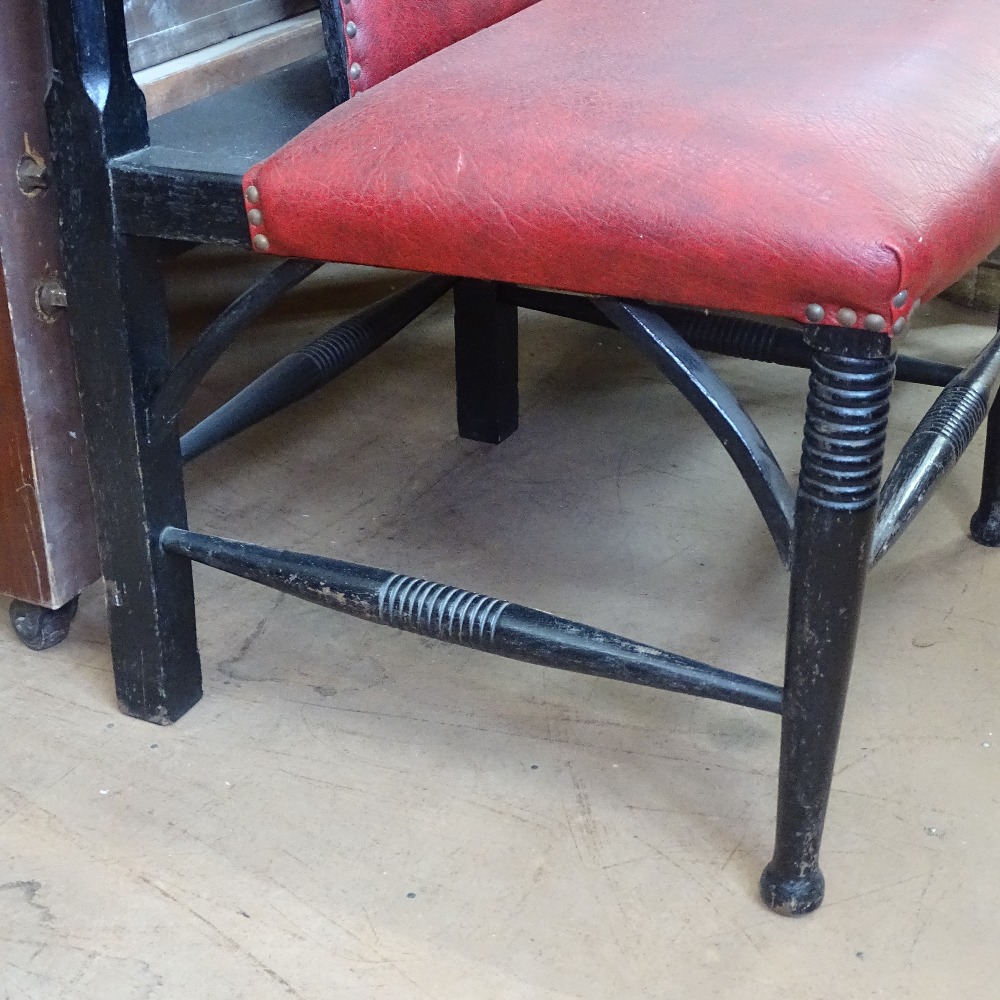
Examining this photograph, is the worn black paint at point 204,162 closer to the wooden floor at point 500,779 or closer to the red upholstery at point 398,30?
the red upholstery at point 398,30

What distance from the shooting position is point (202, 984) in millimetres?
934

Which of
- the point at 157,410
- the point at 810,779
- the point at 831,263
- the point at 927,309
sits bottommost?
the point at 927,309

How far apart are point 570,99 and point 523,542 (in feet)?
2.18

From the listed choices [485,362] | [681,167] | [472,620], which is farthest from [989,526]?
[681,167]

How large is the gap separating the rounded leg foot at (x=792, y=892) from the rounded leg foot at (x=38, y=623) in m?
0.70

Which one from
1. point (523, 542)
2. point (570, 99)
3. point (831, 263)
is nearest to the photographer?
point (831, 263)

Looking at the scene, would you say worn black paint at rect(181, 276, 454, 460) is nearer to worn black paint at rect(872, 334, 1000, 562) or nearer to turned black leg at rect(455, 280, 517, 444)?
turned black leg at rect(455, 280, 517, 444)

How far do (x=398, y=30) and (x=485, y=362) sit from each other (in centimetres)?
64

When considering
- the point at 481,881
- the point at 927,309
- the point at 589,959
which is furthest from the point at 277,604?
the point at 927,309

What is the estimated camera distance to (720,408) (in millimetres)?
901

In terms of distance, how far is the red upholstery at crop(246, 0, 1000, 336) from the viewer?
785 mm

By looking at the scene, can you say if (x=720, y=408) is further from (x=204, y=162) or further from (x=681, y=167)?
(x=204, y=162)

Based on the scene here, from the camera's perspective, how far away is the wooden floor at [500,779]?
957mm

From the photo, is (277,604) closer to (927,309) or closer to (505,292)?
(505,292)
